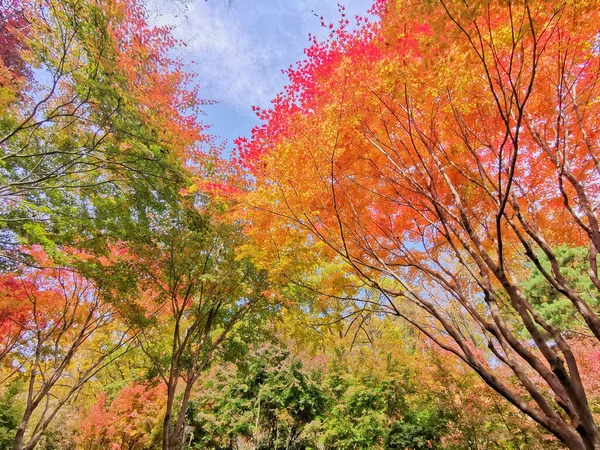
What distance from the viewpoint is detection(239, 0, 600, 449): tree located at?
2643mm

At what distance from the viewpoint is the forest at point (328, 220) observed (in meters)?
3.21

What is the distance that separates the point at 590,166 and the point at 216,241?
808 cm

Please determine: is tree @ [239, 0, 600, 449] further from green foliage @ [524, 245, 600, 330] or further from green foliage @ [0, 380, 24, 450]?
green foliage @ [0, 380, 24, 450]

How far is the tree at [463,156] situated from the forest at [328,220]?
4cm

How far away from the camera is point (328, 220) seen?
5.56 metres

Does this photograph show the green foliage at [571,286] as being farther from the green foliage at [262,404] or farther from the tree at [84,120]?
the tree at [84,120]

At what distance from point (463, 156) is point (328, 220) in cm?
268

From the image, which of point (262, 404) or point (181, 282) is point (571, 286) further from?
point (181, 282)

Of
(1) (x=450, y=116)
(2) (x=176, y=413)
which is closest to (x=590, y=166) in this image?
(1) (x=450, y=116)

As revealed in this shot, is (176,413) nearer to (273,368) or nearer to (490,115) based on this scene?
(273,368)

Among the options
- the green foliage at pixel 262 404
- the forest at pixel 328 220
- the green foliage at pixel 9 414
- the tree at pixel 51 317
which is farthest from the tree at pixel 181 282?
the green foliage at pixel 9 414

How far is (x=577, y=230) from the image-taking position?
656 cm

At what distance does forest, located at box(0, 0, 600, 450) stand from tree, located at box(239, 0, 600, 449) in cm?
4

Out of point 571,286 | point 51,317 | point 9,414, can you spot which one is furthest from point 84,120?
point 571,286
